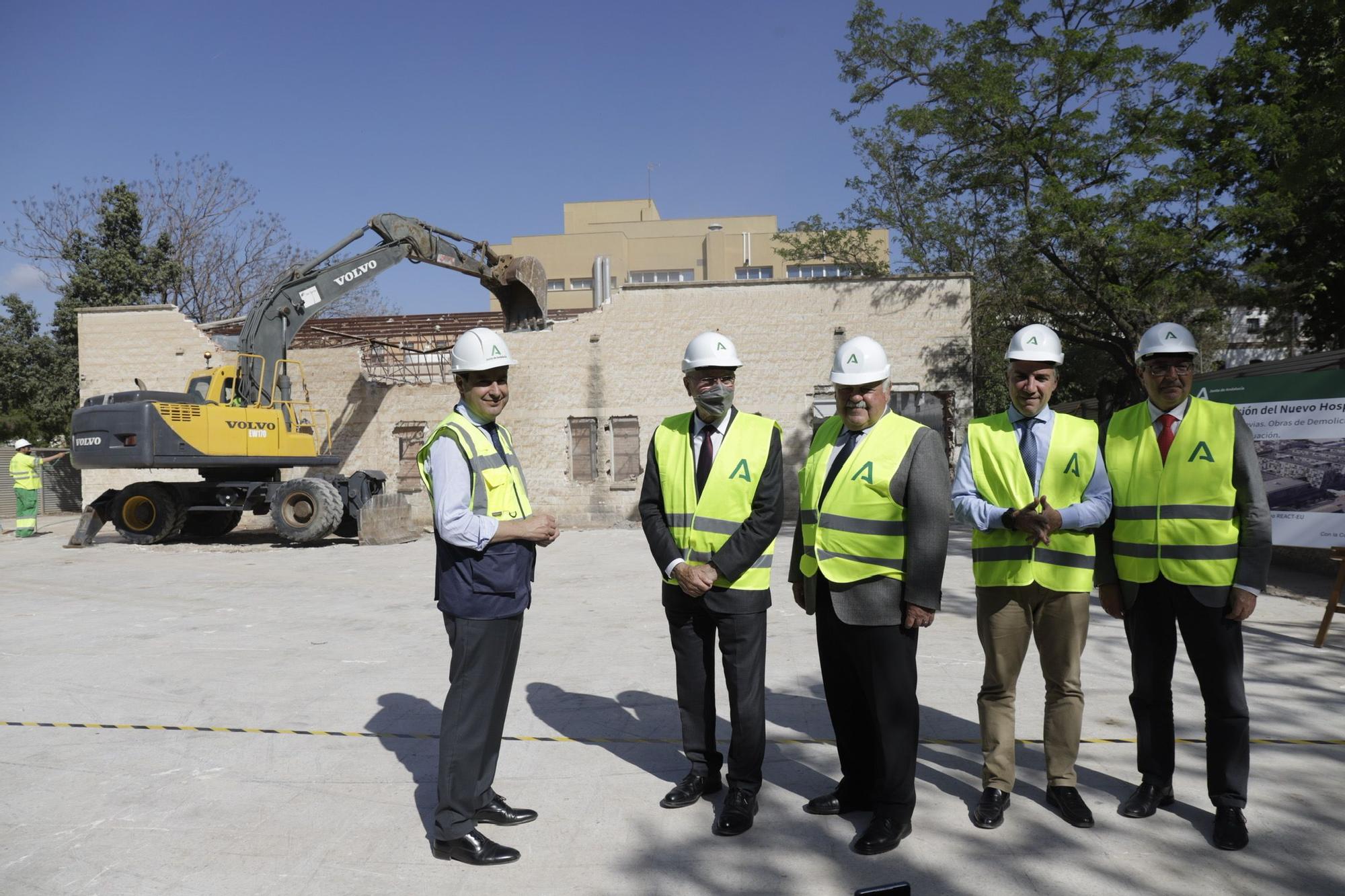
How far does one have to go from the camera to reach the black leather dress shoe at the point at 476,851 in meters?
3.40

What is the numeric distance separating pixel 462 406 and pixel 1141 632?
302 cm

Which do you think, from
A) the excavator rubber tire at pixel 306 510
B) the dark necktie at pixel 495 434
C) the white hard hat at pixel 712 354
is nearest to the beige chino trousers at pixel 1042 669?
the white hard hat at pixel 712 354

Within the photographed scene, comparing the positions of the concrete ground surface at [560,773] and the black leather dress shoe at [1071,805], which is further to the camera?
the black leather dress shoe at [1071,805]

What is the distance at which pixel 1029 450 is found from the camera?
152 inches

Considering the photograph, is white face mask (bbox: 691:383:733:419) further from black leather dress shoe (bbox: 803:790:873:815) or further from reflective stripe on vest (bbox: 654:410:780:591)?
black leather dress shoe (bbox: 803:790:873:815)

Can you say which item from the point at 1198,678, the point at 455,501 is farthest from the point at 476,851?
the point at 1198,678

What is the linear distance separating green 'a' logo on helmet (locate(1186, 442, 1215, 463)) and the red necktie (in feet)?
0.31

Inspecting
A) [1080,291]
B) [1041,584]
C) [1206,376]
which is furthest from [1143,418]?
[1080,291]

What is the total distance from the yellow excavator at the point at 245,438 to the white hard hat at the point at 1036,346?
43.3 feet

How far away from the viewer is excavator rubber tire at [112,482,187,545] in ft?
50.0

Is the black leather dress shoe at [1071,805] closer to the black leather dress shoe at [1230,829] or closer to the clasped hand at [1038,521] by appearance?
the black leather dress shoe at [1230,829]

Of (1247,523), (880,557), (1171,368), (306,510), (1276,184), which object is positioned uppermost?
(1276,184)

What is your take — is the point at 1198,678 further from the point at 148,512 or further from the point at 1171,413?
the point at 148,512

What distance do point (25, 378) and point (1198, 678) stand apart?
32369 mm
